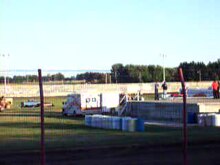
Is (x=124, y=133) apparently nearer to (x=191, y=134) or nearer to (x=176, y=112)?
(x=191, y=134)

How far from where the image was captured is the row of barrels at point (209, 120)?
105 feet

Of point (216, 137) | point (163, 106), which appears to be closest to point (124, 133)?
point (216, 137)

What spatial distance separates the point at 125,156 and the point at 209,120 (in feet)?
49.5

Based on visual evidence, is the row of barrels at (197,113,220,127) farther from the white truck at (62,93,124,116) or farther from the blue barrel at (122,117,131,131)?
the white truck at (62,93,124,116)

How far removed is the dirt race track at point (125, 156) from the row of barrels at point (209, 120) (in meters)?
11.4

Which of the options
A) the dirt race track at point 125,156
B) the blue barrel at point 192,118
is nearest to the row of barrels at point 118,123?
the blue barrel at point 192,118

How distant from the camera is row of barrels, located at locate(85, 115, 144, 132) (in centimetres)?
2984

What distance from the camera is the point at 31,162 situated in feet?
55.8

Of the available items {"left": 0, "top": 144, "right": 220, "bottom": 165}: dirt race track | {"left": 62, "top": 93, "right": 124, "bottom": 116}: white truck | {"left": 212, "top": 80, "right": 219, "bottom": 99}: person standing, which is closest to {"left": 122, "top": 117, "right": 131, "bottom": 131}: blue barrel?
{"left": 212, "top": 80, "right": 219, "bottom": 99}: person standing

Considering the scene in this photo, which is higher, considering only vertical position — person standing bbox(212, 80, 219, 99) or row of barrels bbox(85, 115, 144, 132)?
person standing bbox(212, 80, 219, 99)

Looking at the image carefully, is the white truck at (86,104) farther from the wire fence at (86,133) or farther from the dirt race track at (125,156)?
the dirt race track at (125,156)

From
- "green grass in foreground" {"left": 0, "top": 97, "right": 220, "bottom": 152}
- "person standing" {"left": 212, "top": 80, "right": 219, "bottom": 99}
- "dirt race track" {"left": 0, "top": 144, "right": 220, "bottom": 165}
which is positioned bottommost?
"dirt race track" {"left": 0, "top": 144, "right": 220, "bottom": 165}

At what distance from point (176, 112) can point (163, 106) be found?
6.07 ft

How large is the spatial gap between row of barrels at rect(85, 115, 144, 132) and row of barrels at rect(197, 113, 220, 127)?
4420 millimetres
